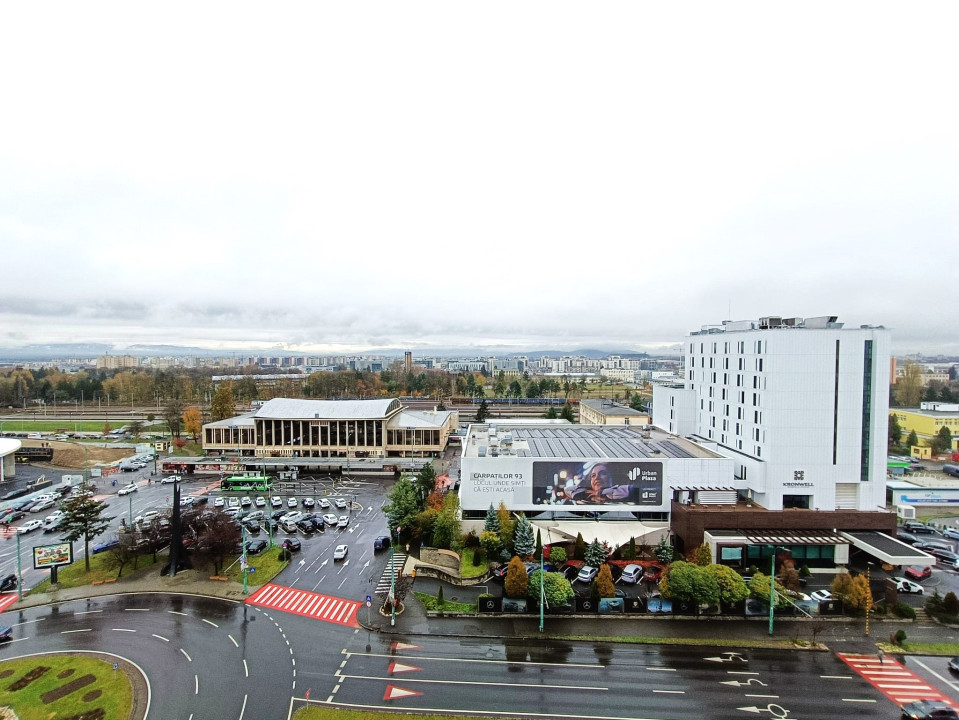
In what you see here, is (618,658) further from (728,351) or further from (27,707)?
(728,351)

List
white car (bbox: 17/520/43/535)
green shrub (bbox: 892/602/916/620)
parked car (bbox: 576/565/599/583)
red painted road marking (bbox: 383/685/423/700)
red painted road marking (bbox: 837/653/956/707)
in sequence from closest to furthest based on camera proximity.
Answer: red painted road marking (bbox: 383/685/423/700)
red painted road marking (bbox: 837/653/956/707)
green shrub (bbox: 892/602/916/620)
parked car (bbox: 576/565/599/583)
white car (bbox: 17/520/43/535)

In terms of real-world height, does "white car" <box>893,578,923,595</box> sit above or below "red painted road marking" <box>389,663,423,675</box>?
below

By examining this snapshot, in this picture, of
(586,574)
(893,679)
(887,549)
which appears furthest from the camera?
(887,549)

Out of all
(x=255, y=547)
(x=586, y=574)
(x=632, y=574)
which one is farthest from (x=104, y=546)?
(x=632, y=574)

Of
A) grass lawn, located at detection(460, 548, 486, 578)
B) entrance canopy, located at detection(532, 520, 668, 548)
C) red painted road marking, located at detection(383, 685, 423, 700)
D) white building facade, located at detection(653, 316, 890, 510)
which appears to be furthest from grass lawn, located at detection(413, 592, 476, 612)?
white building facade, located at detection(653, 316, 890, 510)

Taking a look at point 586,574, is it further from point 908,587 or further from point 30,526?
point 30,526

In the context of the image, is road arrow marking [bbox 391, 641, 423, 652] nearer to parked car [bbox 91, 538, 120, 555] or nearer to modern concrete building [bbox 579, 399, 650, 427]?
parked car [bbox 91, 538, 120, 555]

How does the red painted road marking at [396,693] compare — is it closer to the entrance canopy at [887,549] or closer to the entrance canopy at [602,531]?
the entrance canopy at [602,531]

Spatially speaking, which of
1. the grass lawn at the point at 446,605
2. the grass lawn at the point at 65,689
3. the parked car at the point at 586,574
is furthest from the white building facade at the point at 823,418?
the grass lawn at the point at 65,689
